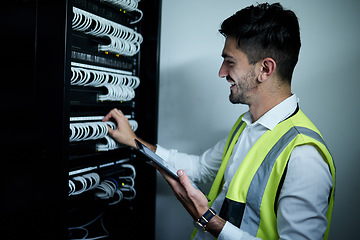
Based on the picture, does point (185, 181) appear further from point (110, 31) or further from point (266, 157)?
point (110, 31)

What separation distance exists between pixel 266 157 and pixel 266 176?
78 millimetres

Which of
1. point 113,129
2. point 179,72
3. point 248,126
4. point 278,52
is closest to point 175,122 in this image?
point 179,72

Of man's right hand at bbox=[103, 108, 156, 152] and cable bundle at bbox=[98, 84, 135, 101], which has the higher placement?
cable bundle at bbox=[98, 84, 135, 101]

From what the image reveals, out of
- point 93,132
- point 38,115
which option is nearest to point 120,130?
point 93,132

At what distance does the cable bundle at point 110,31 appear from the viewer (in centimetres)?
126

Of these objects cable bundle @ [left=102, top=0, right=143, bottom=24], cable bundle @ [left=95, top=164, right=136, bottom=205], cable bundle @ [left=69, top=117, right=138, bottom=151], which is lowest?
cable bundle @ [left=95, top=164, right=136, bottom=205]

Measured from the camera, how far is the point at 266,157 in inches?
44.8

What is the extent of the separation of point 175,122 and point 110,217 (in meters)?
0.70

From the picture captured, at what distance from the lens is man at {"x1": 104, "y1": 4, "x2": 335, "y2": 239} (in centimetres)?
102

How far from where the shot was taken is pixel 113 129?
151 centimetres

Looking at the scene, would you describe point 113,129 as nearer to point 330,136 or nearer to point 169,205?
point 169,205

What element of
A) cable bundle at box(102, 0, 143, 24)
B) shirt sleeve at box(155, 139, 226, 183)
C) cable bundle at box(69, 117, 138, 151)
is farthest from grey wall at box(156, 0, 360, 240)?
cable bundle at box(69, 117, 138, 151)

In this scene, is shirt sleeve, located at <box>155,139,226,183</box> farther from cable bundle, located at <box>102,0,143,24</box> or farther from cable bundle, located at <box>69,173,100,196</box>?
cable bundle, located at <box>102,0,143,24</box>

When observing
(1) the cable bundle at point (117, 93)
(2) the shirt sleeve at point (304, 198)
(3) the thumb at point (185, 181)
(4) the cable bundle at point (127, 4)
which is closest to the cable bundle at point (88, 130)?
(1) the cable bundle at point (117, 93)
